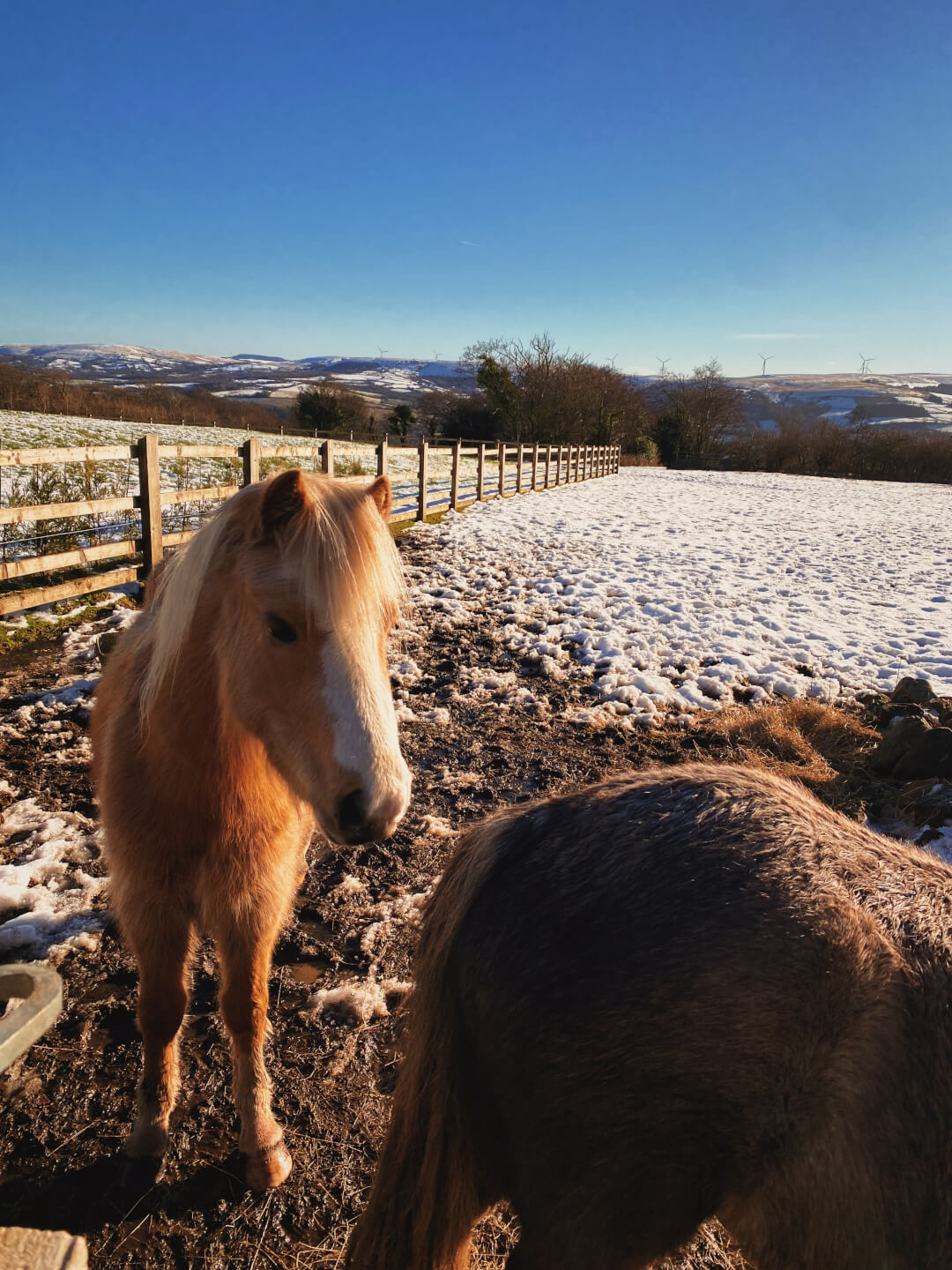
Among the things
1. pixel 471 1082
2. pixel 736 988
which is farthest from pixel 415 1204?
pixel 736 988

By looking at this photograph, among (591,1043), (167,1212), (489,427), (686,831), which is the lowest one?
(167,1212)

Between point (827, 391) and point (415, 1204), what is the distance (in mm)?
194396

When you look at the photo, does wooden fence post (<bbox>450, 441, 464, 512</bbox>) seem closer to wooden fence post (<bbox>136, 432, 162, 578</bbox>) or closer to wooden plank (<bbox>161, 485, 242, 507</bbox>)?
wooden plank (<bbox>161, 485, 242, 507</bbox>)

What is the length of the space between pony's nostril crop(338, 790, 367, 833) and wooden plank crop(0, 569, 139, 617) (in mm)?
5421

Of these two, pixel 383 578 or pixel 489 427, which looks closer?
pixel 383 578

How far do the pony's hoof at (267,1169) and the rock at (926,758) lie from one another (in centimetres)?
380

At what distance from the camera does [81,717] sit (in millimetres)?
4172

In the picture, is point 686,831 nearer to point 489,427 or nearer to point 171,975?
point 171,975

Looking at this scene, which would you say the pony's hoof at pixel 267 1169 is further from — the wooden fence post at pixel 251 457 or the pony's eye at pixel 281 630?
the wooden fence post at pixel 251 457

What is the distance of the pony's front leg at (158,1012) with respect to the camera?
1777 mm

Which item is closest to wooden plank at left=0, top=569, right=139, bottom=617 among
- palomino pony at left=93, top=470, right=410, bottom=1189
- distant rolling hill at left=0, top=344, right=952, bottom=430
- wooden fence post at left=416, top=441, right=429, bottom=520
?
palomino pony at left=93, top=470, right=410, bottom=1189

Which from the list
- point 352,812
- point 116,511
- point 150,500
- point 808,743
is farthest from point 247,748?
point 116,511

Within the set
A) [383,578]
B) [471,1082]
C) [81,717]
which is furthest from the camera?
[81,717]

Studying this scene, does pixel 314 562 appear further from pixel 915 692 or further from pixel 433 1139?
pixel 915 692
